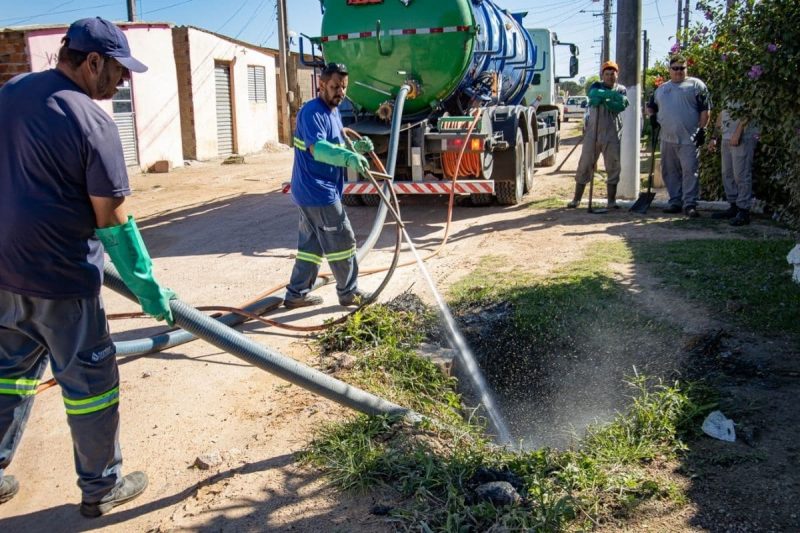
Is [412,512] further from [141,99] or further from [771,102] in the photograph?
[141,99]

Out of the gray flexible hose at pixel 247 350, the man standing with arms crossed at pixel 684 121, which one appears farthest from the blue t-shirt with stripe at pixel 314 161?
the man standing with arms crossed at pixel 684 121

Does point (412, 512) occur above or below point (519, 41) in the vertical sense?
below

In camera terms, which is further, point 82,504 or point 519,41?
point 519,41

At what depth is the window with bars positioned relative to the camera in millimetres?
21594

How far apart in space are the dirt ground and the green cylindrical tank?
2362mm

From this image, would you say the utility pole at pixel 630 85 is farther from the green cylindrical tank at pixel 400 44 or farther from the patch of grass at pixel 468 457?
the patch of grass at pixel 468 457

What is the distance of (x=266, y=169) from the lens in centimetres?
1672

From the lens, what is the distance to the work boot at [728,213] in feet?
26.2

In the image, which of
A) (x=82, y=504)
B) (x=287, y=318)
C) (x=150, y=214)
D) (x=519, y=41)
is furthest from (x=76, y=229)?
(x=519, y=41)

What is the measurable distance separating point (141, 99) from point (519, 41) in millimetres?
9246

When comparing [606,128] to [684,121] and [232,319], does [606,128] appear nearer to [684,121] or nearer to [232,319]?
[684,121]

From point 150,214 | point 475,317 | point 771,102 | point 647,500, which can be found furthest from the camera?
point 150,214

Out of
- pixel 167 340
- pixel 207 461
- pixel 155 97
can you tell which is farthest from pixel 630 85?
pixel 155 97

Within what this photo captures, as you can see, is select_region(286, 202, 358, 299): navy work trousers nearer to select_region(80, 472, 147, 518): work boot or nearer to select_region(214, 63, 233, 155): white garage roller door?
select_region(80, 472, 147, 518): work boot
